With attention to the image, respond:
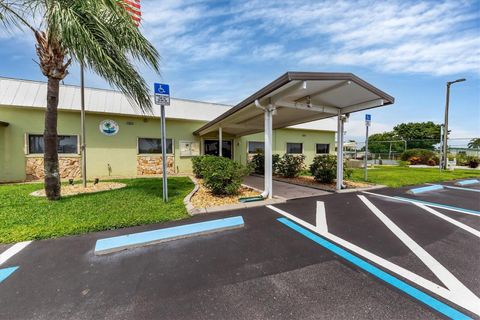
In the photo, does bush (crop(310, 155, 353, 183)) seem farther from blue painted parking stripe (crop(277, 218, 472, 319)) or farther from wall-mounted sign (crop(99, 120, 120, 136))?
wall-mounted sign (crop(99, 120, 120, 136))

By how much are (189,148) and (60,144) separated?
6.11 metres

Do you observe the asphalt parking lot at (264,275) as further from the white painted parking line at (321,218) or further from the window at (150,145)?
the window at (150,145)

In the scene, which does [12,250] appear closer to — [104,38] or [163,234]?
[163,234]

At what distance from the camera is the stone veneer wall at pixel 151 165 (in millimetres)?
11148

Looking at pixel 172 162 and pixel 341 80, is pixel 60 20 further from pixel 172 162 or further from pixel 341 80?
pixel 172 162

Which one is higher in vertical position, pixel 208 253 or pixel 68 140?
pixel 68 140

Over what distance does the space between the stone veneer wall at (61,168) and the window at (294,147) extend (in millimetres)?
13104

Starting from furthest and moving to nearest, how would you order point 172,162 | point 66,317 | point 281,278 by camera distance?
1. point 172,162
2. point 281,278
3. point 66,317

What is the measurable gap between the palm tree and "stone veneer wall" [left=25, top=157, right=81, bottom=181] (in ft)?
18.2

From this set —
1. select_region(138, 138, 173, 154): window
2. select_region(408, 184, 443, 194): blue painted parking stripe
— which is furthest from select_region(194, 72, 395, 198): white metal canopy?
select_region(138, 138, 173, 154): window

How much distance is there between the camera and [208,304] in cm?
191

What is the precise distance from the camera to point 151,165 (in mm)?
11414

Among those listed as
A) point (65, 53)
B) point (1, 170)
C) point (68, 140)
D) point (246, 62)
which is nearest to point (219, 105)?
point (246, 62)

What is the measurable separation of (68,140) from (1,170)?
266cm
